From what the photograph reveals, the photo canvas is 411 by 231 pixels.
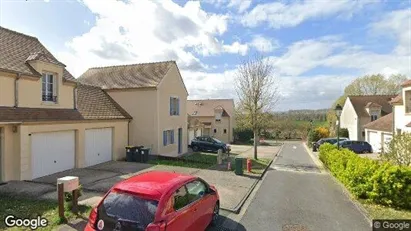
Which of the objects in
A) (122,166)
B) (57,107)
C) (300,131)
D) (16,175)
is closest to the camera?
(16,175)

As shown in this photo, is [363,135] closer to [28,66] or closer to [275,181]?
[275,181]

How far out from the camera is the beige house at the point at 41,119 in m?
11.2

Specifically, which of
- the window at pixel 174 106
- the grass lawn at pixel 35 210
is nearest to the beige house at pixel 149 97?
the window at pixel 174 106

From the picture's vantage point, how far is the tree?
176 feet

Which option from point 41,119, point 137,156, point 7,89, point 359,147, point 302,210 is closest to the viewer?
point 302,210

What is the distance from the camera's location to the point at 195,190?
670 cm

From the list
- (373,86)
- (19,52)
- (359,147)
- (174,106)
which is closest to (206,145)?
(174,106)

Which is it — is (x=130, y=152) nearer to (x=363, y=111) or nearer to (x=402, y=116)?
(x=402, y=116)

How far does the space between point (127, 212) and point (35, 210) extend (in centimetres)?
430

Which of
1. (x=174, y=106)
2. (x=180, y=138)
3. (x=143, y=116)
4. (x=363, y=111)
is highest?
(x=174, y=106)

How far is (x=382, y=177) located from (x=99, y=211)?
30.2 feet

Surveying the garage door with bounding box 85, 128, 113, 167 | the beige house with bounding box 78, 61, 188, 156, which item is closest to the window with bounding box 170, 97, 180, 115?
the beige house with bounding box 78, 61, 188, 156

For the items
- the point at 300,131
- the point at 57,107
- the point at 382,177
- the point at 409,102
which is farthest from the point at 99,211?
the point at 300,131

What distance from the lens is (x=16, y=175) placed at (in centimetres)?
1115
